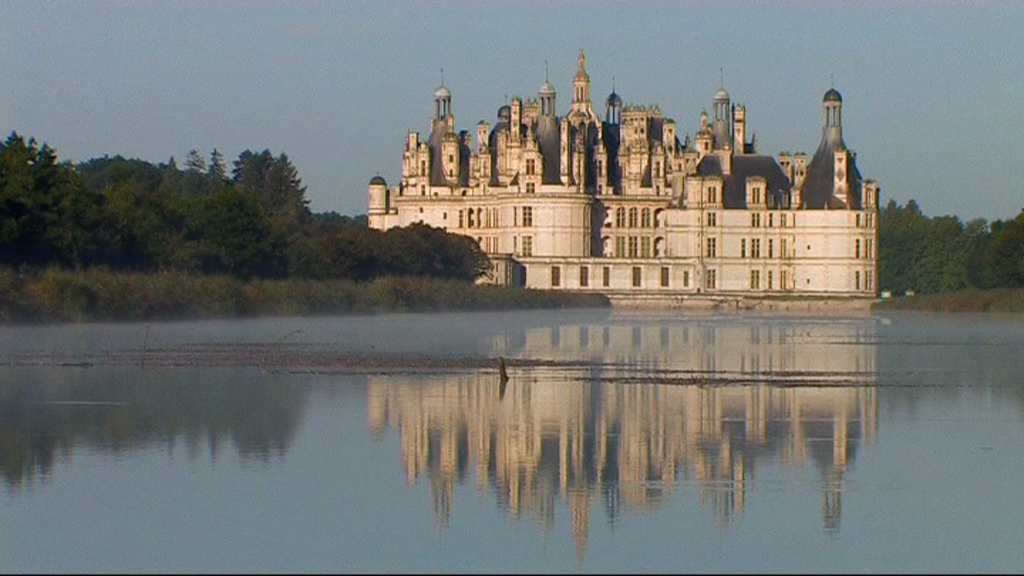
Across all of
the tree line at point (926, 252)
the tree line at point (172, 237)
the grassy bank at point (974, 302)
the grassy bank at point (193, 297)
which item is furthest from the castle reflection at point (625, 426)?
the tree line at point (926, 252)

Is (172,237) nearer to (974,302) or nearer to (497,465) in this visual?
(974,302)

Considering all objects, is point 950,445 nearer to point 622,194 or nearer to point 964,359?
point 964,359

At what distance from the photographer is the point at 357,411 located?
26375 mm

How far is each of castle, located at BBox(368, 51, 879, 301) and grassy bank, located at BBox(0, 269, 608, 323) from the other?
94.2 feet

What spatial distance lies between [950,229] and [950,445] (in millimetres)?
109600

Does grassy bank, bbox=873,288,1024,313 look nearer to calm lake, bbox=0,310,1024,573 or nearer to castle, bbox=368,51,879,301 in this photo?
castle, bbox=368,51,879,301

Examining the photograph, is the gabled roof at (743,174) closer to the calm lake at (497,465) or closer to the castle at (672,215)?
the castle at (672,215)

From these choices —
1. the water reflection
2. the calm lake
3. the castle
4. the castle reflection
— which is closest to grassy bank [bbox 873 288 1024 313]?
the castle

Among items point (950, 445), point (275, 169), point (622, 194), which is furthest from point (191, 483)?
point (275, 169)

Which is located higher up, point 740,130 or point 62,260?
point 740,130

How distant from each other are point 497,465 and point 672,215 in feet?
299

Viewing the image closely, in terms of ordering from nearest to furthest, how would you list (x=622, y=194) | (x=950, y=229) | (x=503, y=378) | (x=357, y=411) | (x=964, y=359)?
(x=357, y=411) → (x=503, y=378) → (x=964, y=359) → (x=622, y=194) → (x=950, y=229)

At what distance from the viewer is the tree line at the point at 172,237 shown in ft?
178

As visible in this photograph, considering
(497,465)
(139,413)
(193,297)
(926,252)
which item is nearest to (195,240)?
(193,297)
